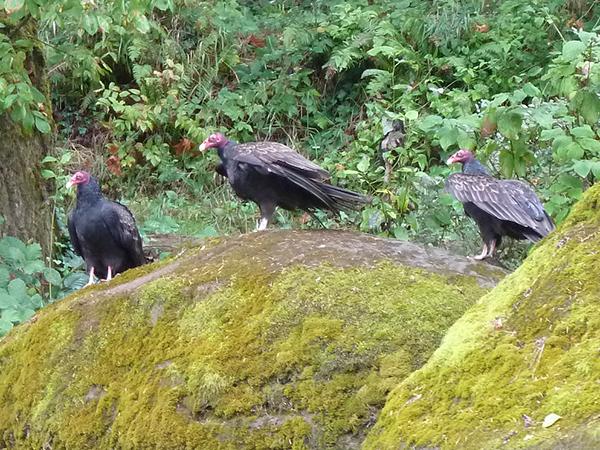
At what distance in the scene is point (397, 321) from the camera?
380cm

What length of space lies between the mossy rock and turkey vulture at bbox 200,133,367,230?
27.8 inches

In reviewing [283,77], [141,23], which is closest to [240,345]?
[141,23]

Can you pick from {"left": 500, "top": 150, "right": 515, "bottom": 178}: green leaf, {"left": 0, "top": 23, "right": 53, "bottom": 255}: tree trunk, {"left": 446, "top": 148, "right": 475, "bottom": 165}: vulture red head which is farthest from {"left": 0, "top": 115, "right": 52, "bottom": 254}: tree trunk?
{"left": 500, "top": 150, "right": 515, "bottom": 178}: green leaf

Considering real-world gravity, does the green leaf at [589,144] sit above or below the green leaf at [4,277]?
above

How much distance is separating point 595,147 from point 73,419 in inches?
112

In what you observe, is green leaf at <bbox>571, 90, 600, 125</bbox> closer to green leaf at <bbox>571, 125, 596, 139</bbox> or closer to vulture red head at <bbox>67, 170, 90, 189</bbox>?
green leaf at <bbox>571, 125, 596, 139</bbox>

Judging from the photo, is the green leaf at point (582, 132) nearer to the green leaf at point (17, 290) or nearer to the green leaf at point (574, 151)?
the green leaf at point (574, 151)

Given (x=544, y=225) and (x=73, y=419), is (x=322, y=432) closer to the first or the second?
(x=73, y=419)

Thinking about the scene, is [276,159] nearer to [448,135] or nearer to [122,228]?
[448,135]

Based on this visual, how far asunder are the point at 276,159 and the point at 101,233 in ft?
4.51

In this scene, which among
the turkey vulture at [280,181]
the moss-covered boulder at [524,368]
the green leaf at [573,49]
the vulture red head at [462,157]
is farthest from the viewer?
the vulture red head at [462,157]

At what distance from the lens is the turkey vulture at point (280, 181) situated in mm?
5352

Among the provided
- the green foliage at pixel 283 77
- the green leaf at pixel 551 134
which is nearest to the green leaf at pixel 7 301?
the green leaf at pixel 551 134

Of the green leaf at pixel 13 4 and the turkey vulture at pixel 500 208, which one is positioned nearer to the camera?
the green leaf at pixel 13 4
